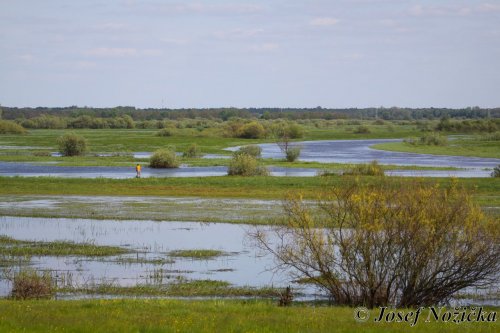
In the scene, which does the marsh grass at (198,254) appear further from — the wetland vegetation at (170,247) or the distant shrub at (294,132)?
the distant shrub at (294,132)

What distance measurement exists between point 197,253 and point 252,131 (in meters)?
102

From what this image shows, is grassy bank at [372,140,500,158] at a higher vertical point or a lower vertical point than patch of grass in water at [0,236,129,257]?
lower

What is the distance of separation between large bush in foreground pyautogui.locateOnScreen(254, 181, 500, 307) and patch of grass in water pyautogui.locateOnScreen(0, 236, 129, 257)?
9.38 meters

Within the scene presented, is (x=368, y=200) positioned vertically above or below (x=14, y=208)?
above

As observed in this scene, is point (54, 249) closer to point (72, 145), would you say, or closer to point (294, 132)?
point (72, 145)

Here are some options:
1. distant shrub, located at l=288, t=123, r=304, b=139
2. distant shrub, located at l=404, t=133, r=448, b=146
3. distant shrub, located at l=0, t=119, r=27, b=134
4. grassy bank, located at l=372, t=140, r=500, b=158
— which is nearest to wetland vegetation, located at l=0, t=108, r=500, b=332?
grassy bank, located at l=372, t=140, r=500, b=158

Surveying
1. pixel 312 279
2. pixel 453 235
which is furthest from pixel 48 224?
pixel 453 235

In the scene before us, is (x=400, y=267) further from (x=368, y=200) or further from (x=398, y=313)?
(x=398, y=313)

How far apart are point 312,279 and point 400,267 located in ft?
6.74

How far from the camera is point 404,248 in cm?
1794

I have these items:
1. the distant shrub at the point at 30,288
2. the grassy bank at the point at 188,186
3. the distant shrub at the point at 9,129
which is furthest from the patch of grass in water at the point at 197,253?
the distant shrub at the point at 9,129

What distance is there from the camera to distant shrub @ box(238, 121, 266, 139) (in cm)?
12725

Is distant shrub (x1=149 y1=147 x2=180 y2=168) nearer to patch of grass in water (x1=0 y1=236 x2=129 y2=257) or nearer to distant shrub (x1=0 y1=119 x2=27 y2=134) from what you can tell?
patch of grass in water (x1=0 y1=236 x2=129 y2=257)

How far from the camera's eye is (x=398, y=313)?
15125 millimetres
